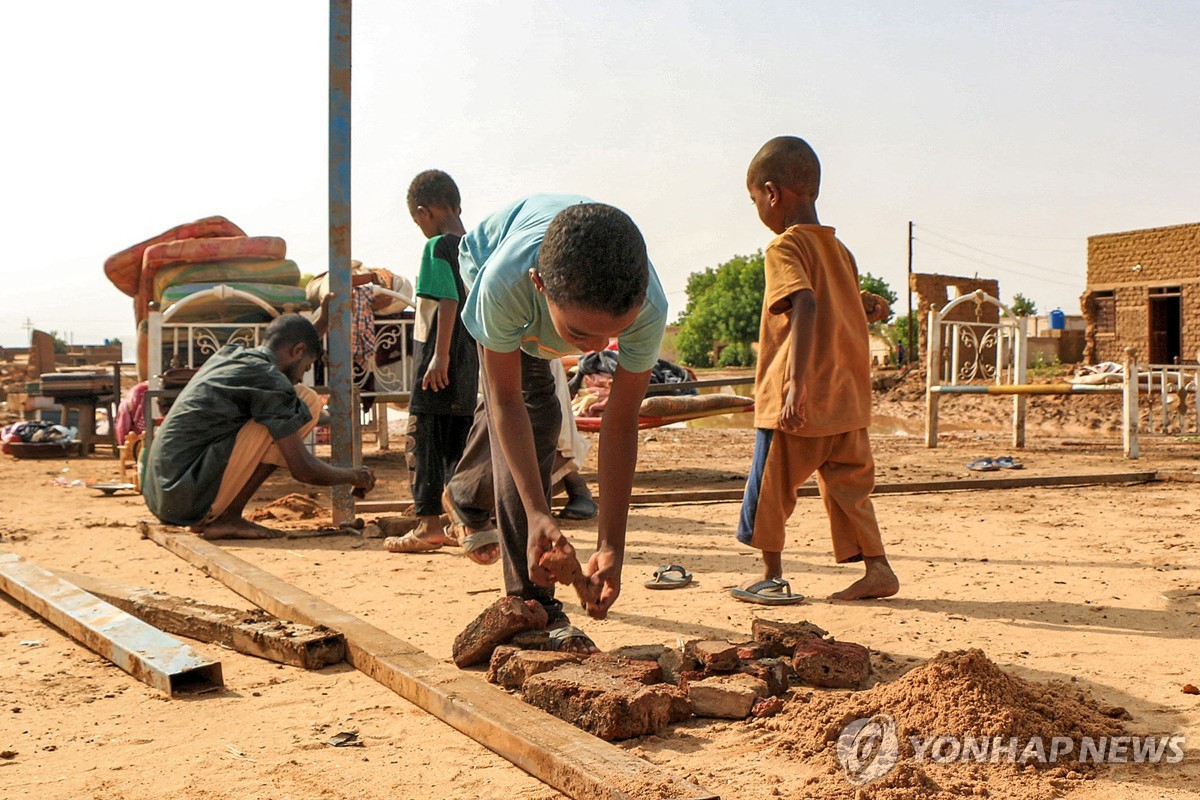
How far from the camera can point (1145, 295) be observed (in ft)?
90.6

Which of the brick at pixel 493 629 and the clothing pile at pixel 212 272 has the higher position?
the clothing pile at pixel 212 272

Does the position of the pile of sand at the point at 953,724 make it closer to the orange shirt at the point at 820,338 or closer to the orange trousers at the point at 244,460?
the orange shirt at the point at 820,338

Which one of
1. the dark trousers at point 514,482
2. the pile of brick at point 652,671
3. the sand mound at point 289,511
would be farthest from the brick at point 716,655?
the sand mound at point 289,511

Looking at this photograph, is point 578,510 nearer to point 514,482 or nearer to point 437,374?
point 437,374

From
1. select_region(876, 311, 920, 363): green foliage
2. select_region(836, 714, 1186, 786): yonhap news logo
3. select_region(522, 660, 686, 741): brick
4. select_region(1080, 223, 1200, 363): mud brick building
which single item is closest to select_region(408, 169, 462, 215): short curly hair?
select_region(522, 660, 686, 741): brick

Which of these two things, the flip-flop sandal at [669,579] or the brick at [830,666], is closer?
the brick at [830,666]

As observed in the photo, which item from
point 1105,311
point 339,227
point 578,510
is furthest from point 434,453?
point 1105,311

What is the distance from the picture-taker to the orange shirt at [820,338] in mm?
3926

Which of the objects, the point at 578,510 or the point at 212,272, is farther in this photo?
the point at 212,272

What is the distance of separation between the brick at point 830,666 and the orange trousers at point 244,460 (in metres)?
3.74

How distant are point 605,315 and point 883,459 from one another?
8.68 metres

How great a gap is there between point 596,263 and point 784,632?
129 centimetres

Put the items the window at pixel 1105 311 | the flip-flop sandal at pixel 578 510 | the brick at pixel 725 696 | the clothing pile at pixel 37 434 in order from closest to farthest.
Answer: the brick at pixel 725 696, the flip-flop sandal at pixel 578 510, the clothing pile at pixel 37 434, the window at pixel 1105 311

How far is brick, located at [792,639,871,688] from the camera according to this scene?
108 inches
